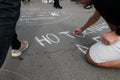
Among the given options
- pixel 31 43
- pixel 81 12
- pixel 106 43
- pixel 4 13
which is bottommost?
pixel 81 12

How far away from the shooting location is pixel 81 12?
184 inches

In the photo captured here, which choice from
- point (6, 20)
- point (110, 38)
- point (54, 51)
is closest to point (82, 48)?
point (54, 51)

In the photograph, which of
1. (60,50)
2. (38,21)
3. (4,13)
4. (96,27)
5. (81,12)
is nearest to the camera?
(4,13)

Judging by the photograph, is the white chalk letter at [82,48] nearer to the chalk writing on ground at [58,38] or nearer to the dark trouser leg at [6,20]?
the chalk writing on ground at [58,38]

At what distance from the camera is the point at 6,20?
1.41 metres

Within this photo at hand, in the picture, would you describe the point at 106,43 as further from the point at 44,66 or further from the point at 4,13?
the point at 4,13

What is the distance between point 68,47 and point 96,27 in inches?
35.4

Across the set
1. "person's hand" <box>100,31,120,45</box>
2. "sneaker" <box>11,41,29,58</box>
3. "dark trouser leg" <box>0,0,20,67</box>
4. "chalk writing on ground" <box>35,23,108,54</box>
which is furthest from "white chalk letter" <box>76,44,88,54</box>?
"dark trouser leg" <box>0,0,20,67</box>

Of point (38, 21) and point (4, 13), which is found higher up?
point (4, 13)

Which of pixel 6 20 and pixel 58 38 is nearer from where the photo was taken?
pixel 6 20

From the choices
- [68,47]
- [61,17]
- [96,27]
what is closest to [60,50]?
[68,47]

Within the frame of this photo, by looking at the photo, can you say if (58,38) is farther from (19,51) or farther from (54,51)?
(19,51)

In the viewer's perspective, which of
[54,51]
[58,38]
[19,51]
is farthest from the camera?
[58,38]

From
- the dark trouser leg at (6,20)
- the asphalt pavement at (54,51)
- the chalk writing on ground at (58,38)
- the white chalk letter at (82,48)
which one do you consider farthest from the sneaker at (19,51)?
the dark trouser leg at (6,20)
